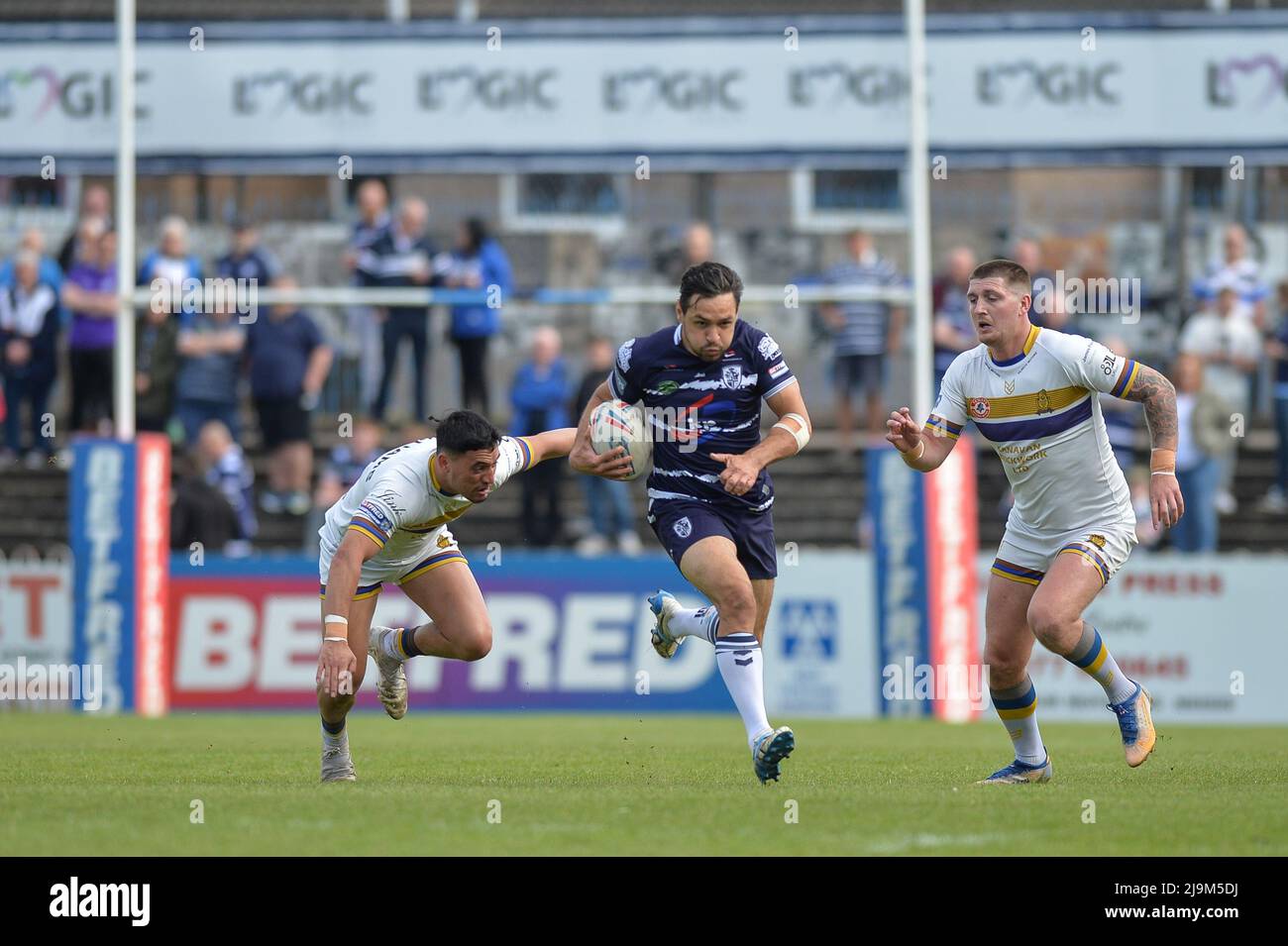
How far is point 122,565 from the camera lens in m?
19.4

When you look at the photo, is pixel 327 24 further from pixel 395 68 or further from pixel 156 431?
pixel 156 431

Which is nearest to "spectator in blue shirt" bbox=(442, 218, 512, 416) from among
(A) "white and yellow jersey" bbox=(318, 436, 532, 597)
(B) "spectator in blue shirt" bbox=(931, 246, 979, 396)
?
(B) "spectator in blue shirt" bbox=(931, 246, 979, 396)

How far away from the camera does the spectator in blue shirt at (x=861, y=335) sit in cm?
2055

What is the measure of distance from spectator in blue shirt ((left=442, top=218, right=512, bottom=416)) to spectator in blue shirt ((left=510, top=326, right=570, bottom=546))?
402 millimetres

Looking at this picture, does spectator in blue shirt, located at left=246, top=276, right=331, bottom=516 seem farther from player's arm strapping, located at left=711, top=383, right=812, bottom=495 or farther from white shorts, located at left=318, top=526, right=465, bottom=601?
player's arm strapping, located at left=711, top=383, right=812, bottom=495

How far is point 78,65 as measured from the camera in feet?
67.6

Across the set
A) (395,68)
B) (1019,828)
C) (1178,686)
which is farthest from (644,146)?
(1019,828)

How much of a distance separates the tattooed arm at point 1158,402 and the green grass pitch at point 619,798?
5.70ft

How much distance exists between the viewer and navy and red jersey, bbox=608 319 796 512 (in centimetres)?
1031

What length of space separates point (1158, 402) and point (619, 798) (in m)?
3.34

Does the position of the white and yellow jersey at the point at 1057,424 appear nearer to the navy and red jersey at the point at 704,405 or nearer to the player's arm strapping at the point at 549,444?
the navy and red jersey at the point at 704,405
